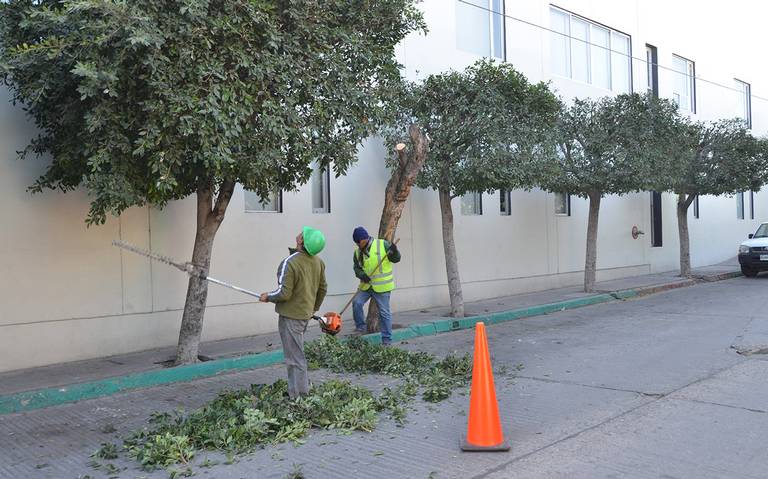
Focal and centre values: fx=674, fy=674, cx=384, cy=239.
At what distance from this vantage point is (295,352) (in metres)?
6.38

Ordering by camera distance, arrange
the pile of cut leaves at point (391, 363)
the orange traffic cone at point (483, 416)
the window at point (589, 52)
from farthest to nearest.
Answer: the window at point (589, 52), the pile of cut leaves at point (391, 363), the orange traffic cone at point (483, 416)

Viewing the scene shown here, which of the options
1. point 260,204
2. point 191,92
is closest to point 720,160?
point 260,204

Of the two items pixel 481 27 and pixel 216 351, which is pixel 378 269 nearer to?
pixel 216 351

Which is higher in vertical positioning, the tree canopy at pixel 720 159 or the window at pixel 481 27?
the window at pixel 481 27

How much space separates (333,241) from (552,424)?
6769 mm

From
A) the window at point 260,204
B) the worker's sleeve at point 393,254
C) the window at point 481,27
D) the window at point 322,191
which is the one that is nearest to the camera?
the worker's sleeve at point 393,254

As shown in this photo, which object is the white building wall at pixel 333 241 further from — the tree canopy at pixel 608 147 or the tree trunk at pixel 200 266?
the tree canopy at pixel 608 147

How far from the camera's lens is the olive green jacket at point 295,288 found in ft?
20.6

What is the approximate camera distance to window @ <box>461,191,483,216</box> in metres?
14.9

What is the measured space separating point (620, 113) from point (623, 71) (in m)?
5.45

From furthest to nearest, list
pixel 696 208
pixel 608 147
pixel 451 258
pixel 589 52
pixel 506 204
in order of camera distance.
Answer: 1. pixel 696 208
2. pixel 589 52
3. pixel 506 204
4. pixel 608 147
5. pixel 451 258

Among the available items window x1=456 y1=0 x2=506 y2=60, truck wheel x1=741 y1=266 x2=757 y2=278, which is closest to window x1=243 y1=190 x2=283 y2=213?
window x1=456 y1=0 x2=506 y2=60

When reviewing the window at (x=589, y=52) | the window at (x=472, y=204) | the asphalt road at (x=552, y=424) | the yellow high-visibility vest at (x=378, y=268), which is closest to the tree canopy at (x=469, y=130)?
the yellow high-visibility vest at (x=378, y=268)

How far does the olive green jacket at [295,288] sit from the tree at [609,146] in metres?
9.03
